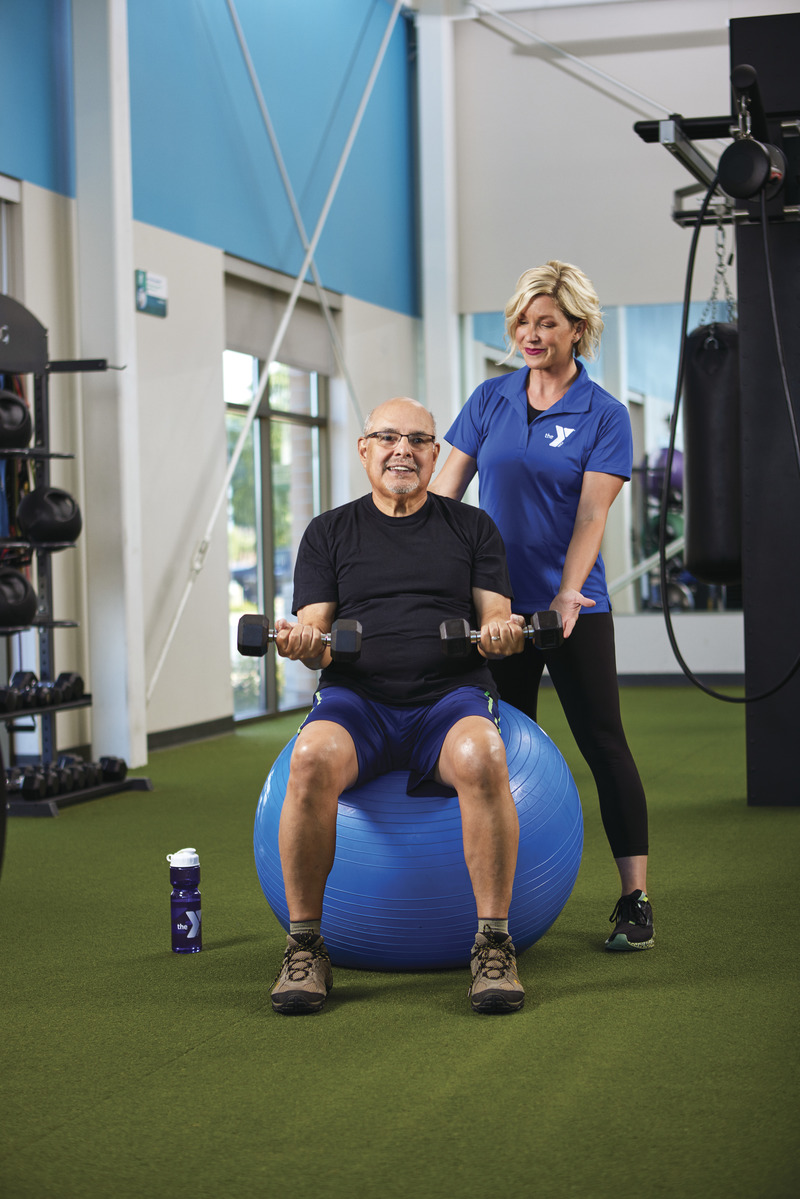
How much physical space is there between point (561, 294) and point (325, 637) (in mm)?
845

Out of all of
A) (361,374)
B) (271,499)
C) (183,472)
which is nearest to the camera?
(183,472)

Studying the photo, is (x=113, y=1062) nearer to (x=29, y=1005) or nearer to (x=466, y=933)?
(x=29, y=1005)

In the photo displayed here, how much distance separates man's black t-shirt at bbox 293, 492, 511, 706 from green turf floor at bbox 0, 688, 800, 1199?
0.58 metres

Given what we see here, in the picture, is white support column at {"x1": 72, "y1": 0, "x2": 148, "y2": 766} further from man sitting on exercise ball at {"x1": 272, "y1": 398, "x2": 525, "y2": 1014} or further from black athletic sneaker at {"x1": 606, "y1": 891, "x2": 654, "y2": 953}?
black athletic sneaker at {"x1": 606, "y1": 891, "x2": 654, "y2": 953}

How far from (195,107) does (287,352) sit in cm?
158

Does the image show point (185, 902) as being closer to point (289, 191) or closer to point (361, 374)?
point (289, 191)

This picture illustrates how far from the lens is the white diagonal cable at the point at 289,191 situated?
6594 millimetres

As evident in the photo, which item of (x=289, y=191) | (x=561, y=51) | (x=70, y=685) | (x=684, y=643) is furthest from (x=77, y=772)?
(x=561, y=51)

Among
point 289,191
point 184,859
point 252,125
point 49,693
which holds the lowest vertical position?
point 184,859

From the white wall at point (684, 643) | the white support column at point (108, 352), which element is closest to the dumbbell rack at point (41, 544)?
the white support column at point (108, 352)

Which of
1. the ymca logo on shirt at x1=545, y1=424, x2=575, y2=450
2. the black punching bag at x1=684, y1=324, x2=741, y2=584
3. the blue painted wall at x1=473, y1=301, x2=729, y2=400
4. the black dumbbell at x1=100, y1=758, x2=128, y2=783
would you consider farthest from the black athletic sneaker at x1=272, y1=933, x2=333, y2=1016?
the blue painted wall at x1=473, y1=301, x2=729, y2=400

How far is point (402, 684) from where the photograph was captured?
96.9 inches

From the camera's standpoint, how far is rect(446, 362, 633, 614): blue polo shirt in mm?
2615

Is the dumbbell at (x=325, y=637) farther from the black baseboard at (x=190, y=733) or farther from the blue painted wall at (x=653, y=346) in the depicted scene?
the blue painted wall at (x=653, y=346)
